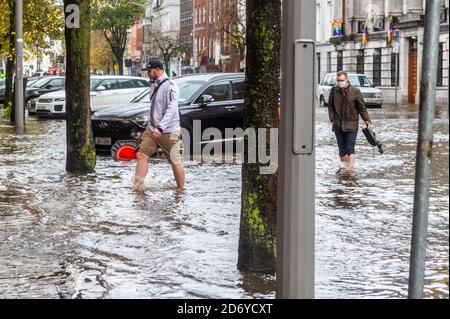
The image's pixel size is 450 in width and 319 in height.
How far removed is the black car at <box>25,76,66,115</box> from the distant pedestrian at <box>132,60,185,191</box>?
2811 centimetres

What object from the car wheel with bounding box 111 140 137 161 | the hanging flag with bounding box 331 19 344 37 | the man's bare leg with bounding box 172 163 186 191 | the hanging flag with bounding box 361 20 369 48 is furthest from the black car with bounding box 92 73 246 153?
the hanging flag with bounding box 331 19 344 37

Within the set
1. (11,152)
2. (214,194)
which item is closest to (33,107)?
(11,152)

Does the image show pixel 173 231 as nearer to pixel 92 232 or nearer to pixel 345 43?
pixel 92 232

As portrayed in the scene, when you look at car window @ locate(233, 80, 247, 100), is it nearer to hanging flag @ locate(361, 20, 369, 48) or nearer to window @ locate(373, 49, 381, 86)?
window @ locate(373, 49, 381, 86)

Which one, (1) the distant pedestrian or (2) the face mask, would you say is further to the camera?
(2) the face mask

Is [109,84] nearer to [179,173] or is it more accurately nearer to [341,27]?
[179,173]

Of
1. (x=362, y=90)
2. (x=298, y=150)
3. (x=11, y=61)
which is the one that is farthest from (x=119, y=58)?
(x=298, y=150)

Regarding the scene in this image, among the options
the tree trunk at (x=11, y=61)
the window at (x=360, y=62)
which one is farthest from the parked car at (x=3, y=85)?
the window at (x=360, y=62)

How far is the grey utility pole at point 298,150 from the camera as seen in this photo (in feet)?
19.0

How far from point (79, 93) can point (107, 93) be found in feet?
58.0

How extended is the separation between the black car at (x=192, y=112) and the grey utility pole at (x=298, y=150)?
14583mm

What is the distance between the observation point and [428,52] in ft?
16.0

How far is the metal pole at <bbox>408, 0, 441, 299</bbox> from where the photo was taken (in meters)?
4.88

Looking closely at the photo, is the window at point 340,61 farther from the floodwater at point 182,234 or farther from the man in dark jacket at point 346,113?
the man in dark jacket at point 346,113
